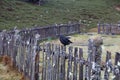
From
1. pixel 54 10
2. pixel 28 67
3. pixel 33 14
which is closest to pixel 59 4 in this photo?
pixel 54 10

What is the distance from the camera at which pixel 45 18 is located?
38.2m

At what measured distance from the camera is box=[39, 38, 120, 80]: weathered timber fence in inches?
287

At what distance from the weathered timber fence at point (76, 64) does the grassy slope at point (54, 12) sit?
2139 cm

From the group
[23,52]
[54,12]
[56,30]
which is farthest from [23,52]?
[54,12]

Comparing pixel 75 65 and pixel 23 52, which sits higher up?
pixel 75 65

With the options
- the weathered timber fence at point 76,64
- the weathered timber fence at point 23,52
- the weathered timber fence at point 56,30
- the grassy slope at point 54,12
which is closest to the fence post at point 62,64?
the weathered timber fence at point 76,64

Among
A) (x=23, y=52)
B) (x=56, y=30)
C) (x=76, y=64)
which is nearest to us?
(x=76, y=64)

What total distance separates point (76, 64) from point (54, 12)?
33.0 metres

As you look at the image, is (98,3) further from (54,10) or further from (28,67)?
(28,67)

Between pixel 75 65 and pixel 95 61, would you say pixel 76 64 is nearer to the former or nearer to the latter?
pixel 75 65

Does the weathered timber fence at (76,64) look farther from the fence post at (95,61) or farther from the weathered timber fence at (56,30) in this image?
the weathered timber fence at (56,30)

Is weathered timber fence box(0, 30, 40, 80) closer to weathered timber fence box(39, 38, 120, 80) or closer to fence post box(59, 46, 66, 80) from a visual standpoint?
weathered timber fence box(39, 38, 120, 80)

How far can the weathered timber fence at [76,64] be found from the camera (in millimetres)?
7281

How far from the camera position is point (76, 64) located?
8.68 meters
